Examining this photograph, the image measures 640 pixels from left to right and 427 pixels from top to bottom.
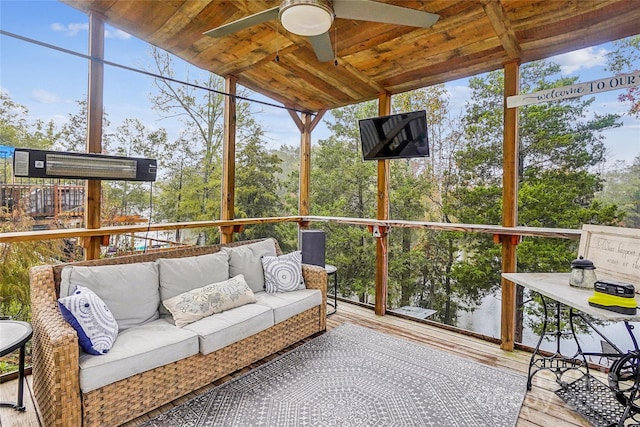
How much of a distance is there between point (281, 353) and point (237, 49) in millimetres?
2998

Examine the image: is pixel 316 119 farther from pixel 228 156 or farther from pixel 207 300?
pixel 207 300

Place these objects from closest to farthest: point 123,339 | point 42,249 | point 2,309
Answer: point 123,339, point 2,309, point 42,249

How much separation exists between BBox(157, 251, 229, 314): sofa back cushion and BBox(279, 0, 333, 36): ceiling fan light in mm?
2051

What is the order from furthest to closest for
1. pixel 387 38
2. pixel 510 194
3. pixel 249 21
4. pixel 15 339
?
pixel 510 194 → pixel 387 38 → pixel 249 21 → pixel 15 339

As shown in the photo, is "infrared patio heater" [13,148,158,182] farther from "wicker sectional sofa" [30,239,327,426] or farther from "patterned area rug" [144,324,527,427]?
"patterned area rug" [144,324,527,427]

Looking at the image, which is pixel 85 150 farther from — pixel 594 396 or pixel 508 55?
pixel 594 396

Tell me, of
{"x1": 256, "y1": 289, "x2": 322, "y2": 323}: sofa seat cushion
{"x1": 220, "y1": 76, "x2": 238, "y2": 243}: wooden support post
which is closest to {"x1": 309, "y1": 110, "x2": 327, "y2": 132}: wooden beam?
{"x1": 220, "y1": 76, "x2": 238, "y2": 243}: wooden support post

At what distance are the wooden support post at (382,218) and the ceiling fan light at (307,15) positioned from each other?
2112 millimetres

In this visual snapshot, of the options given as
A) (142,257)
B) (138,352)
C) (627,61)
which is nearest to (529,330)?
(627,61)

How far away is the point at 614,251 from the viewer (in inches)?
92.0

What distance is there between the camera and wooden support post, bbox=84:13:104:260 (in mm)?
2891

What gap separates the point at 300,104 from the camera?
471cm

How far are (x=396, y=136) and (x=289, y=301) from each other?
217cm

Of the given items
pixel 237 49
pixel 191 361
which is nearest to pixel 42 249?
pixel 191 361
